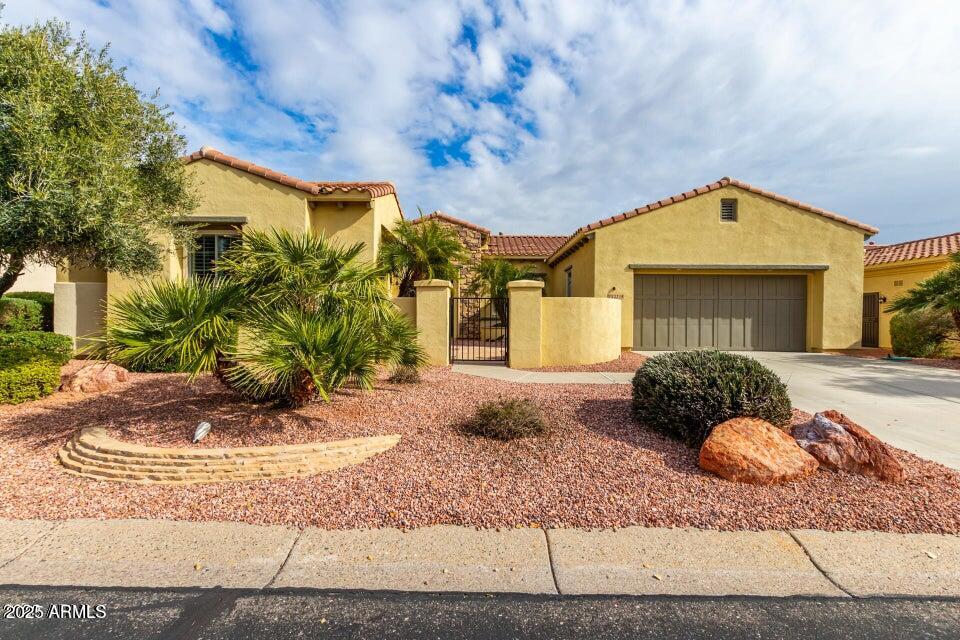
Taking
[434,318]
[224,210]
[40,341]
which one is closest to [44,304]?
[40,341]

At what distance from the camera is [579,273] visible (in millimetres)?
15562

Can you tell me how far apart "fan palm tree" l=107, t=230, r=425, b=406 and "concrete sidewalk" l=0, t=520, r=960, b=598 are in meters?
1.53

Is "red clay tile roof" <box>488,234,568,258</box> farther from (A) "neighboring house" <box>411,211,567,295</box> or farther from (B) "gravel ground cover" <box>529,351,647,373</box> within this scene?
(B) "gravel ground cover" <box>529,351,647,373</box>

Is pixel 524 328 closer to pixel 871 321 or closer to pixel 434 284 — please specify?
pixel 434 284

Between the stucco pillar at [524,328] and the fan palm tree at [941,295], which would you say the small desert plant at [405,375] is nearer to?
the stucco pillar at [524,328]

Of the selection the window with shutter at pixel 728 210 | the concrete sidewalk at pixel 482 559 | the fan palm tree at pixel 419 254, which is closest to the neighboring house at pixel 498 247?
the fan palm tree at pixel 419 254

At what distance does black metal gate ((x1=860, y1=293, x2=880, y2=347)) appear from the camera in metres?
15.4

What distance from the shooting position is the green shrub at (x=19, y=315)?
10.6 m

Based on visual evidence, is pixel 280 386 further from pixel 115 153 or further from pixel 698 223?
pixel 698 223

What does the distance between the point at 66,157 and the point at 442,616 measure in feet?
23.4

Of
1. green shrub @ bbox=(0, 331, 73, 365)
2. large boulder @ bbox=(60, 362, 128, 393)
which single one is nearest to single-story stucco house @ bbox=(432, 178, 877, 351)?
large boulder @ bbox=(60, 362, 128, 393)

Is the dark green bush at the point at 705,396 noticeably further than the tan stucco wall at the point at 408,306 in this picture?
No

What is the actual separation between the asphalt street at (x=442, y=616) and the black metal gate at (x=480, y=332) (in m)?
7.85

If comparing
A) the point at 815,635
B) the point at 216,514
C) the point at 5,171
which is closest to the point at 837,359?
the point at 815,635
